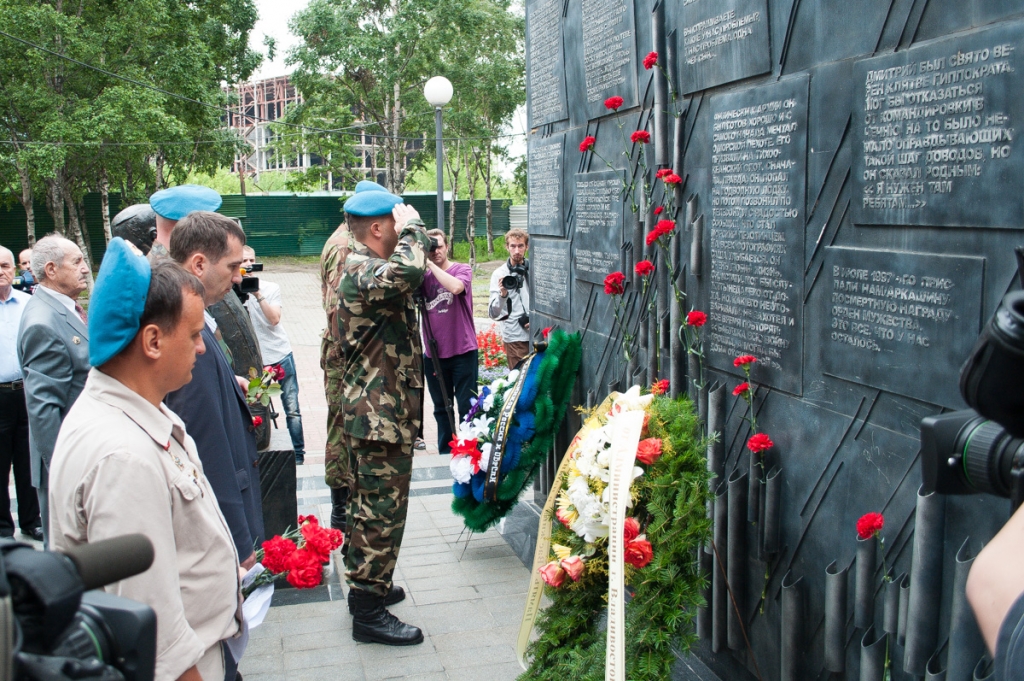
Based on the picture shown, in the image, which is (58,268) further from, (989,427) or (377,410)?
(989,427)

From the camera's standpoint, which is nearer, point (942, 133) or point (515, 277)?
point (942, 133)

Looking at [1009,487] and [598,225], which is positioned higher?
[598,225]

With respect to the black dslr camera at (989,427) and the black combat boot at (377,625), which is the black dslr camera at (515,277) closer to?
the black combat boot at (377,625)

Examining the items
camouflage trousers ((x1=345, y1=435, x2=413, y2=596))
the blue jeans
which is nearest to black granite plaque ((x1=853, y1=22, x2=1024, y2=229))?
camouflage trousers ((x1=345, y1=435, x2=413, y2=596))

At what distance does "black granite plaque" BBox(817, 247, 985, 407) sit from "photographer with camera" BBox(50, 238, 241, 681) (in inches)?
74.7

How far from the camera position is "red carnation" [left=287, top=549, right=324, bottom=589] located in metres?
2.68

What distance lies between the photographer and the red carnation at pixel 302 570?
2.68m

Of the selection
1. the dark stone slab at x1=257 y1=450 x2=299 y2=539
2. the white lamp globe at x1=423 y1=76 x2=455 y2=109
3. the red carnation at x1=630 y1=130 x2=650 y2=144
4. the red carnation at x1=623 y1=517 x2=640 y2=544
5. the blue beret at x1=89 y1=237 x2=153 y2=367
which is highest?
the white lamp globe at x1=423 y1=76 x2=455 y2=109

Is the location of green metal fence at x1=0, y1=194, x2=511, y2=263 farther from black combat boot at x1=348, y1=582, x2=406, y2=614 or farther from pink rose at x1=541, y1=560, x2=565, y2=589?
pink rose at x1=541, y1=560, x2=565, y2=589

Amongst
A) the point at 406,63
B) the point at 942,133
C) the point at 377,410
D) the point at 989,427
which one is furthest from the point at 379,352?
the point at 406,63

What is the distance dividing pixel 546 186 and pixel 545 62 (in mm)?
760

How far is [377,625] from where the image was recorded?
4.27m

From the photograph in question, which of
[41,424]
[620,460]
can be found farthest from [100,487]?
[41,424]

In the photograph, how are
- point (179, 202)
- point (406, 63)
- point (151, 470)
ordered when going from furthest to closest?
point (406, 63) → point (179, 202) → point (151, 470)
